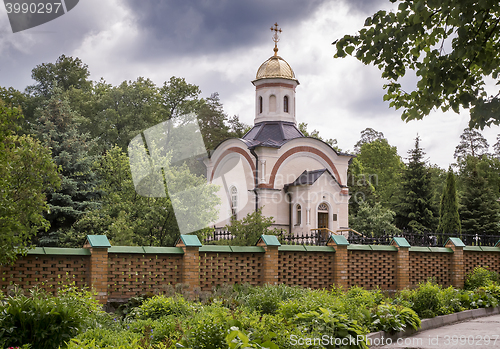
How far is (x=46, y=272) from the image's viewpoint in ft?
29.2

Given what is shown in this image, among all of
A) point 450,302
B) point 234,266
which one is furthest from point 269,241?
point 450,302

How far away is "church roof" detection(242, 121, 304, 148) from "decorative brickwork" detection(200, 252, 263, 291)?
14.2 m

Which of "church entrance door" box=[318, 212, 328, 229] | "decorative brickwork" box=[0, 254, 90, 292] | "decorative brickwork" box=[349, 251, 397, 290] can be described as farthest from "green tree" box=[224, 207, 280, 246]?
"church entrance door" box=[318, 212, 328, 229]

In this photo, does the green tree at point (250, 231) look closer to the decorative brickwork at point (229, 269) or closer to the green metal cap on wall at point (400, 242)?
the decorative brickwork at point (229, 269)

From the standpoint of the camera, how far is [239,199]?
25422 millimetres

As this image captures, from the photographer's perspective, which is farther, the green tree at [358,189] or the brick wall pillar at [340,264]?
the green tree at [358,189]

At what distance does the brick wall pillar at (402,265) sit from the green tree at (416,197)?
18.3 m

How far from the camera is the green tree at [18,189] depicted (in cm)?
786

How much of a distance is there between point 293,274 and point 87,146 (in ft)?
44.9

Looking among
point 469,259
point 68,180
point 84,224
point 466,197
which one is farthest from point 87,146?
point 466,197

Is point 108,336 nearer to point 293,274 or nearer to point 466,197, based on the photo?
point 293,274

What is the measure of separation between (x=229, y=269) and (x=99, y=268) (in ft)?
9.35

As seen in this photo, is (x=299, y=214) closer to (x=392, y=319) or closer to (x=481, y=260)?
(x=481, y=260)

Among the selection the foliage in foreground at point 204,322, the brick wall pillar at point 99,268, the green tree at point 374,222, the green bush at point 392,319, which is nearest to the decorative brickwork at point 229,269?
the foliage in foreground at point 204,322
